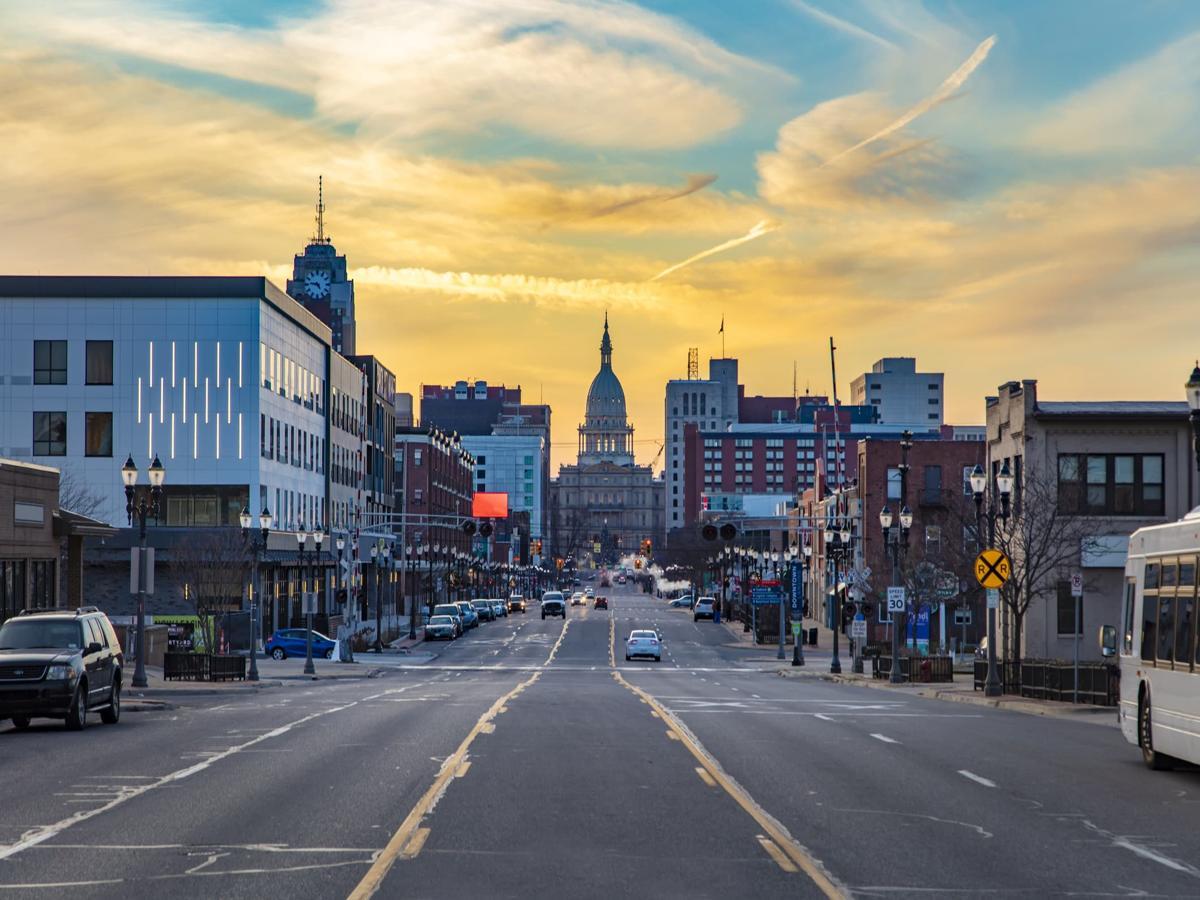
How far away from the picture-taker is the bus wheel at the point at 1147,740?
2259 cm

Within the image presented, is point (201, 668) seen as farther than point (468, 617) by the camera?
No

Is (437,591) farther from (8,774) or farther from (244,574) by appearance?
(8,774)

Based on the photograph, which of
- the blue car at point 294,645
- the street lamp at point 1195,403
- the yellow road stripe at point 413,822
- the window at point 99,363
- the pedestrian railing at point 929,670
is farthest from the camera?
the window at point 99,363

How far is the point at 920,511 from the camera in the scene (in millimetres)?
96500

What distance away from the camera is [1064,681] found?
4003cm

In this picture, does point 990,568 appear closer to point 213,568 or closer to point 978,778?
point 978,778

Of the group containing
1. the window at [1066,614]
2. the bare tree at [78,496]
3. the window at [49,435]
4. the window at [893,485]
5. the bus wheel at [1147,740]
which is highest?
the window at [49,435]

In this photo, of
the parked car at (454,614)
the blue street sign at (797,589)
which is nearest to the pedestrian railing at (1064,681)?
the blue street sign at (797,589)

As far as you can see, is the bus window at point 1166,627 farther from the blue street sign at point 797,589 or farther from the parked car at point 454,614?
the parked car at point 454,614

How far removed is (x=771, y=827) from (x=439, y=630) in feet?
277

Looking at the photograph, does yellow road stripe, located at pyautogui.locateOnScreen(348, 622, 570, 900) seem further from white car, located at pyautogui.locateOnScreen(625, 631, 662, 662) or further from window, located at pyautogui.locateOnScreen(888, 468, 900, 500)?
window, located at pyautogui.locateOnScreen(888, 468, 900, 500)

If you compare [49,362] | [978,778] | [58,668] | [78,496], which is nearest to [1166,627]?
[978,778]

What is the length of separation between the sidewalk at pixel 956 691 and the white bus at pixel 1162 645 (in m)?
9.89

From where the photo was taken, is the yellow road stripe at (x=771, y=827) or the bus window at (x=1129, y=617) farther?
the bus window at (x=1129, y=617)
